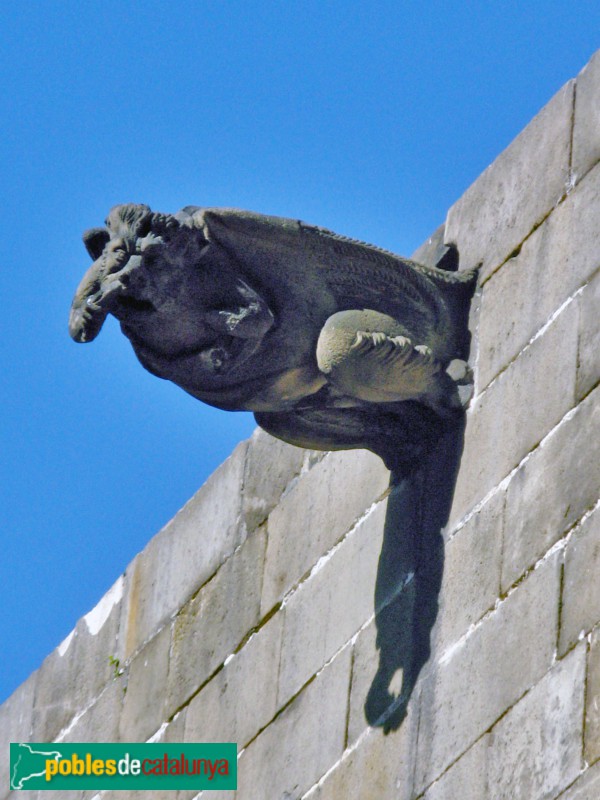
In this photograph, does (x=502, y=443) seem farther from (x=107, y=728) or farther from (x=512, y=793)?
(x=107, y=728)

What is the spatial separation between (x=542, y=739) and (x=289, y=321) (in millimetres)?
1449

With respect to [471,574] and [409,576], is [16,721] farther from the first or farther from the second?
[471,574]

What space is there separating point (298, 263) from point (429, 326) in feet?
1.52

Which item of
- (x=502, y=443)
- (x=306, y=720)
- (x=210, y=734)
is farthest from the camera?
(x=210, y=734)

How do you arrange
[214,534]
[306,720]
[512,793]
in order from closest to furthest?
[512,793] < [306,720] < [214,534]

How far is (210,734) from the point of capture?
704cm

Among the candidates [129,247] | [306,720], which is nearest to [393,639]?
[306,720]

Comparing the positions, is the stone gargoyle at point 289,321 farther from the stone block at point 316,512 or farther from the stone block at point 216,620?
the stone block at point 216,620

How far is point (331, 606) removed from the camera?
6527 millimetres

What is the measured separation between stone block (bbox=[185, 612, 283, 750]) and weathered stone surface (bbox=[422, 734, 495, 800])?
1.29 metres

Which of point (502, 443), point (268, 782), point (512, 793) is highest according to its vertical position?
point (502, 443)

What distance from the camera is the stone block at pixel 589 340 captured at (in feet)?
18.0

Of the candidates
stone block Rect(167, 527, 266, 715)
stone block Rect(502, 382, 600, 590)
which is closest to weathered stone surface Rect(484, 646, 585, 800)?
stone block Rect(502, 382, 600, 590)

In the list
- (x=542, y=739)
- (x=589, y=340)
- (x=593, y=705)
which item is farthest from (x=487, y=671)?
(x=589, y=340)
